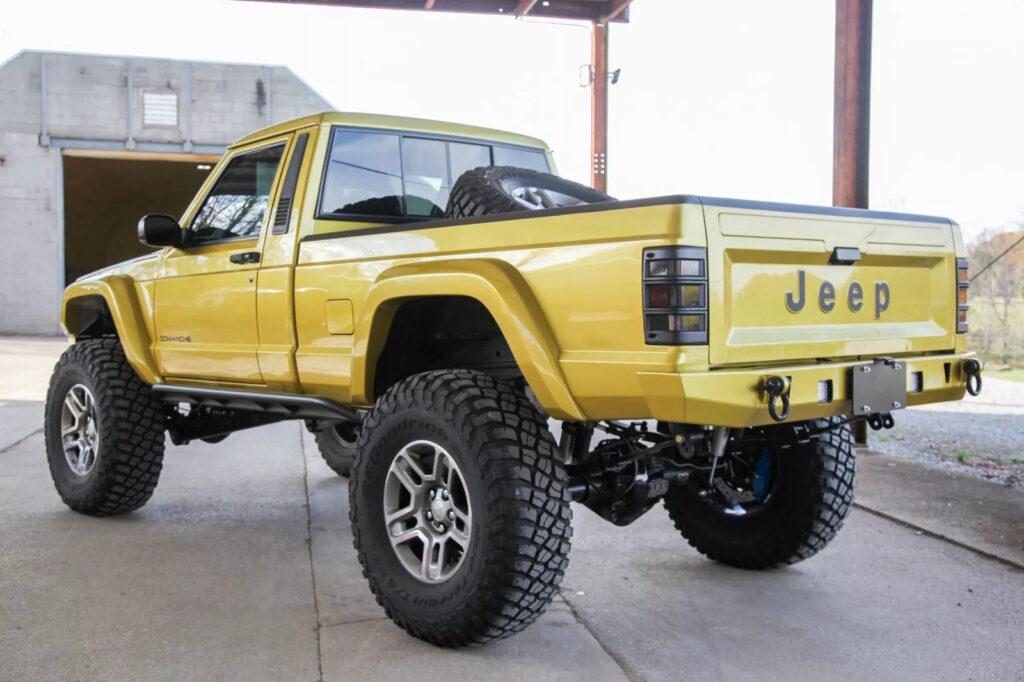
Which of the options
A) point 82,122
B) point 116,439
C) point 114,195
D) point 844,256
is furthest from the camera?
point 114,195

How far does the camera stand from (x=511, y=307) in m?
2.92

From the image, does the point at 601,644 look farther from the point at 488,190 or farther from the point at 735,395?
the point at 488,190

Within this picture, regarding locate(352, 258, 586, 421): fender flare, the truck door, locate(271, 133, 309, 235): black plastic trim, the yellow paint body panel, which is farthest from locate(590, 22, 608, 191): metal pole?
locate(352, 258, 586, 421): fender flare

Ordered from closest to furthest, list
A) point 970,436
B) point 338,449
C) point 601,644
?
point 601,644 < point 338,449 < point 970,436

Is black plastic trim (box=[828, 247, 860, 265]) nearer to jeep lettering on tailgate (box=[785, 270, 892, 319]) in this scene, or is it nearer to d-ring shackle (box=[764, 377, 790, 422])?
jeep lettering on tailgate (box=[785, 270, 892, 319])

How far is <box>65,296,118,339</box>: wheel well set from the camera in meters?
5.37

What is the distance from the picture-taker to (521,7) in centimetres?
1161

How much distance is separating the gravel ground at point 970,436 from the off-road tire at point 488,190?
13.8 feet

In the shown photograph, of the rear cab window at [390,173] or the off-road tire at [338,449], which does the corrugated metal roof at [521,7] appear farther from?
the rear cab window at [390,173]

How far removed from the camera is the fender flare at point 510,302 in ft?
9.46

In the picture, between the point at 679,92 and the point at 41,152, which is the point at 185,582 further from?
the point at 41,152

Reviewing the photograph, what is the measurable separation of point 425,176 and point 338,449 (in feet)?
7.61

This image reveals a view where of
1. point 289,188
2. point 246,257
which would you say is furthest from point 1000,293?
point 246,257

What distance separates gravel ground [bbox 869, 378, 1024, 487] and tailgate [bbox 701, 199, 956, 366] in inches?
127
